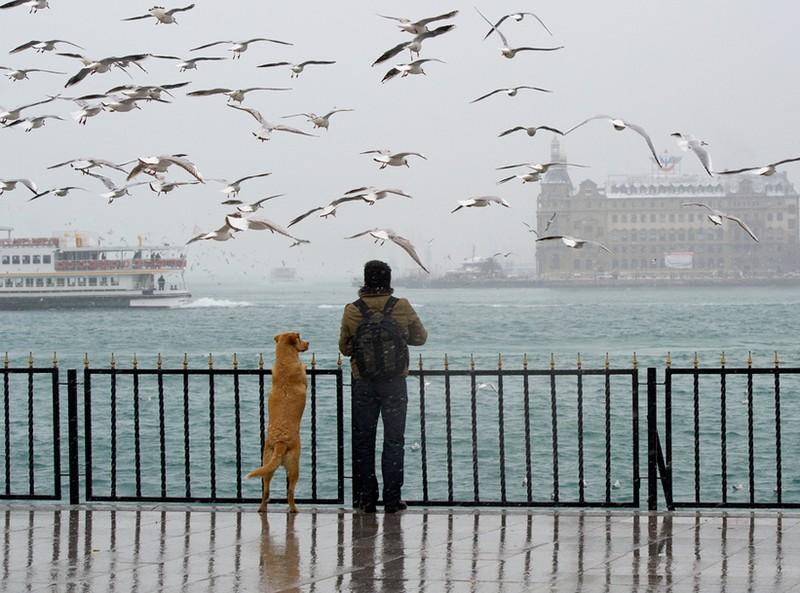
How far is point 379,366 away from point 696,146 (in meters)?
5.61

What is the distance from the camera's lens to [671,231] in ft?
549

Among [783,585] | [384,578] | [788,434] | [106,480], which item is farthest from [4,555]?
[788,434]

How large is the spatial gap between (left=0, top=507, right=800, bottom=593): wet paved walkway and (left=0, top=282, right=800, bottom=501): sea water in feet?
3.09

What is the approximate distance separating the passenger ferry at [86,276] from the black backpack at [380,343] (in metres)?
97.6

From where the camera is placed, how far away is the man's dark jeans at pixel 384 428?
843cm

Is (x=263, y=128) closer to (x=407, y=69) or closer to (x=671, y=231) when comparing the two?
(x=407, y=69)

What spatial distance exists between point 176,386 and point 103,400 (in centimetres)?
450

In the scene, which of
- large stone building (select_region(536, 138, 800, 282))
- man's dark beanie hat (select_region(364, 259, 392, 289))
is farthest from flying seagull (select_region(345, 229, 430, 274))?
large stone building (select_region(536, 138, 800, 282))

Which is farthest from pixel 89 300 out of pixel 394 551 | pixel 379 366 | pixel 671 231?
pixel 394 551

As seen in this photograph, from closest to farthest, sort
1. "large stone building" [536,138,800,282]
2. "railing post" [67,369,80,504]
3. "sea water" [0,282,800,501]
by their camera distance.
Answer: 1. "railing post" [67,369,80,504]
2. "sea water" [0,282,800,501]
3. "large stone building" [536,138,800,282]

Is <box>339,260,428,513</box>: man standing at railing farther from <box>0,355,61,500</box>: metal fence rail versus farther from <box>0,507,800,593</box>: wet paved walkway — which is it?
<box>0,355,61,500</box>: metal fence rail

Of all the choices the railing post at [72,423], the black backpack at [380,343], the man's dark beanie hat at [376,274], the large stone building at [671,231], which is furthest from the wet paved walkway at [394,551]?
the large stone building at [671,231]

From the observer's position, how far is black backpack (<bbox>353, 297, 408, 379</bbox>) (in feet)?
27.3

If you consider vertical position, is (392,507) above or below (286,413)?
below
